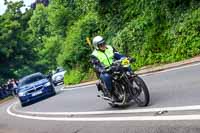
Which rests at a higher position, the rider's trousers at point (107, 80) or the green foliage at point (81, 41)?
the green foliage at point (81, 41)

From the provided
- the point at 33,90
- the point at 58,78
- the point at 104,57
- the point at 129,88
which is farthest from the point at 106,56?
the point at 58,78

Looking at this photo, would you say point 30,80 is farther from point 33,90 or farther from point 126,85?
point 126,85

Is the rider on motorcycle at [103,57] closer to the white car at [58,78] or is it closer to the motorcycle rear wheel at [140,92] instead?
the motorcycle rear wheel at [140,92]

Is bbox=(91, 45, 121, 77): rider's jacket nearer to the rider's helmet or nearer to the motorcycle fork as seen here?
the rider's helmet

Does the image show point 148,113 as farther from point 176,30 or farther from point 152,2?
point 152,2

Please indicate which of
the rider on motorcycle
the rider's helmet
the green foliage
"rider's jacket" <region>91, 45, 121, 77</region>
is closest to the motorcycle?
the rider on motorcycle

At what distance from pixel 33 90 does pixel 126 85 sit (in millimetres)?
14082

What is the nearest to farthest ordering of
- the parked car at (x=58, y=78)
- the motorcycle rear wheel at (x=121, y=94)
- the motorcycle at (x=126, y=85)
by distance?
the motorcycle at (x=126, y=85), the motorcycle rear wheel at (x=121, y=94), the parked car at (x=58, y=78)

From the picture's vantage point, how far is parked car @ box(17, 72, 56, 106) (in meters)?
23.9

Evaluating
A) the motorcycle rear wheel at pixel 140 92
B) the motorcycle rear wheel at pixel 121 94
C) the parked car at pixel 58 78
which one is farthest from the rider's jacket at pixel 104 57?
the parked car at pixel 58 78

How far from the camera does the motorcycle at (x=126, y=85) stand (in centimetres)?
1038

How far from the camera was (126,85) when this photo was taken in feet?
35.1

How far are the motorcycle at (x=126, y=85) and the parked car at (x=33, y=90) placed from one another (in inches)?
520

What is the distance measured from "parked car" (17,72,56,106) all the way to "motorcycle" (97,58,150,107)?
43.3 ft
